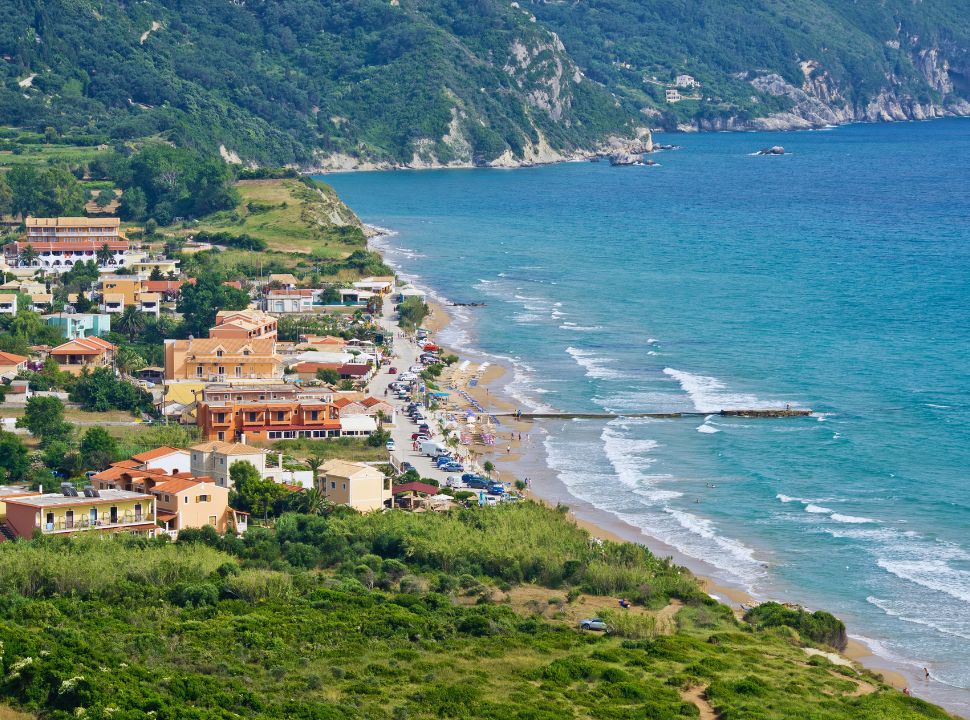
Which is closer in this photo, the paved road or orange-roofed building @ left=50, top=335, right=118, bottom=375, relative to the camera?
the paved road

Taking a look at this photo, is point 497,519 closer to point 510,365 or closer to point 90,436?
point 90,436

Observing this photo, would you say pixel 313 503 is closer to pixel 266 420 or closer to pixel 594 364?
pixel 266 420

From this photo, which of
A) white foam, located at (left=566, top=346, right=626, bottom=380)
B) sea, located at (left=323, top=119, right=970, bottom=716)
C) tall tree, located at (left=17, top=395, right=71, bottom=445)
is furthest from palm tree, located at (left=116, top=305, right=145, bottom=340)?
tall tree, located at (left=17, top=395, right=71, bottom=445)

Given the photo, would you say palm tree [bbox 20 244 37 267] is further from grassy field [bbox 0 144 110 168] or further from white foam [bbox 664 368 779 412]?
white foam [bbox 664 368 779 412]

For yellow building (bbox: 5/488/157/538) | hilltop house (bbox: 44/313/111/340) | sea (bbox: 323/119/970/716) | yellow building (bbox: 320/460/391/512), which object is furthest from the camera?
hilltop house (bbox: 44/313/111/340)

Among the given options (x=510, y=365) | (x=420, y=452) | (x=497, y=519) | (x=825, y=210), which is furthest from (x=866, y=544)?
(x=825, y=210)

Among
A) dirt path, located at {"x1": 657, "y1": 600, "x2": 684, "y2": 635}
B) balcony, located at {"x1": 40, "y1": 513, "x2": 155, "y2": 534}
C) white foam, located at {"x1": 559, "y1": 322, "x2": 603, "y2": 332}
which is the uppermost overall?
balcony, located at {"x1": 40, "y1": 513, "x2": 155, "y2": 534}

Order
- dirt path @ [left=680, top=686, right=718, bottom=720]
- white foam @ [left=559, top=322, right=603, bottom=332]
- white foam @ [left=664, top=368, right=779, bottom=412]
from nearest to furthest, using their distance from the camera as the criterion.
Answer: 1. dirt path @ [left=680, top=686, right=718, bottom=720]
2. white foam @ [left=664, top=368, right=779, bottom=412]
3. white foam @ [left=559, top=322, right=603, bottom=332]
